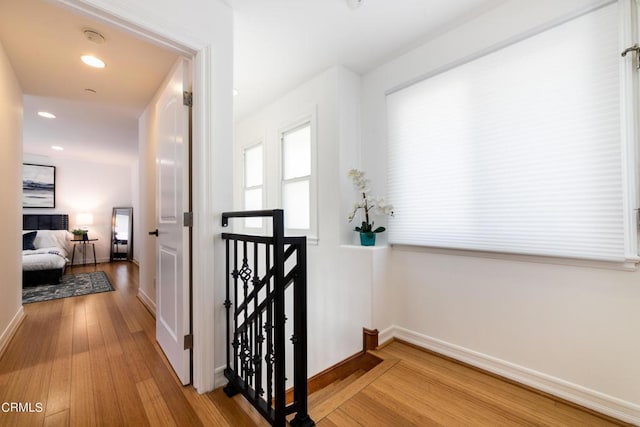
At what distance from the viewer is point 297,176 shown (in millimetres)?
2996

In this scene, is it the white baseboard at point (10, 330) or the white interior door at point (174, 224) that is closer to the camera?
the white interior door at point (174, 224)

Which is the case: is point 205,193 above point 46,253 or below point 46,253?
above


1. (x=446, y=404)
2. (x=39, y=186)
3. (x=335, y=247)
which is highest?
(x=39, y=186)

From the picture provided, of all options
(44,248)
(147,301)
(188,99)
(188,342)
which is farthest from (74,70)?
(44,248)

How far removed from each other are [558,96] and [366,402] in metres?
2.10

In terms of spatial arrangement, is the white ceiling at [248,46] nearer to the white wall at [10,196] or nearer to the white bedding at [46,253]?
the white wall at [10,196]

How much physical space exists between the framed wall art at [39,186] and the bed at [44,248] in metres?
0.26

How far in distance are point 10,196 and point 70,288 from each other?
7.36 feet

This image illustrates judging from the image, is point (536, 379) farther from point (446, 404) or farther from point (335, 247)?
point (335, 247)

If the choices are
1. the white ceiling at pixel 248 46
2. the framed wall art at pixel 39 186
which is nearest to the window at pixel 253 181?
the white ceiling at pixel 248 46

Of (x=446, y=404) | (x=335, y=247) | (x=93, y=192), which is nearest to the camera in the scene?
(x=446, y=404)

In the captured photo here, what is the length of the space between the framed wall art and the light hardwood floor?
469cm

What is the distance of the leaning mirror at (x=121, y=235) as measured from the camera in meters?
6.23

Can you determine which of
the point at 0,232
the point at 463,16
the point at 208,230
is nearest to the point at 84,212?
the point at 0,232
